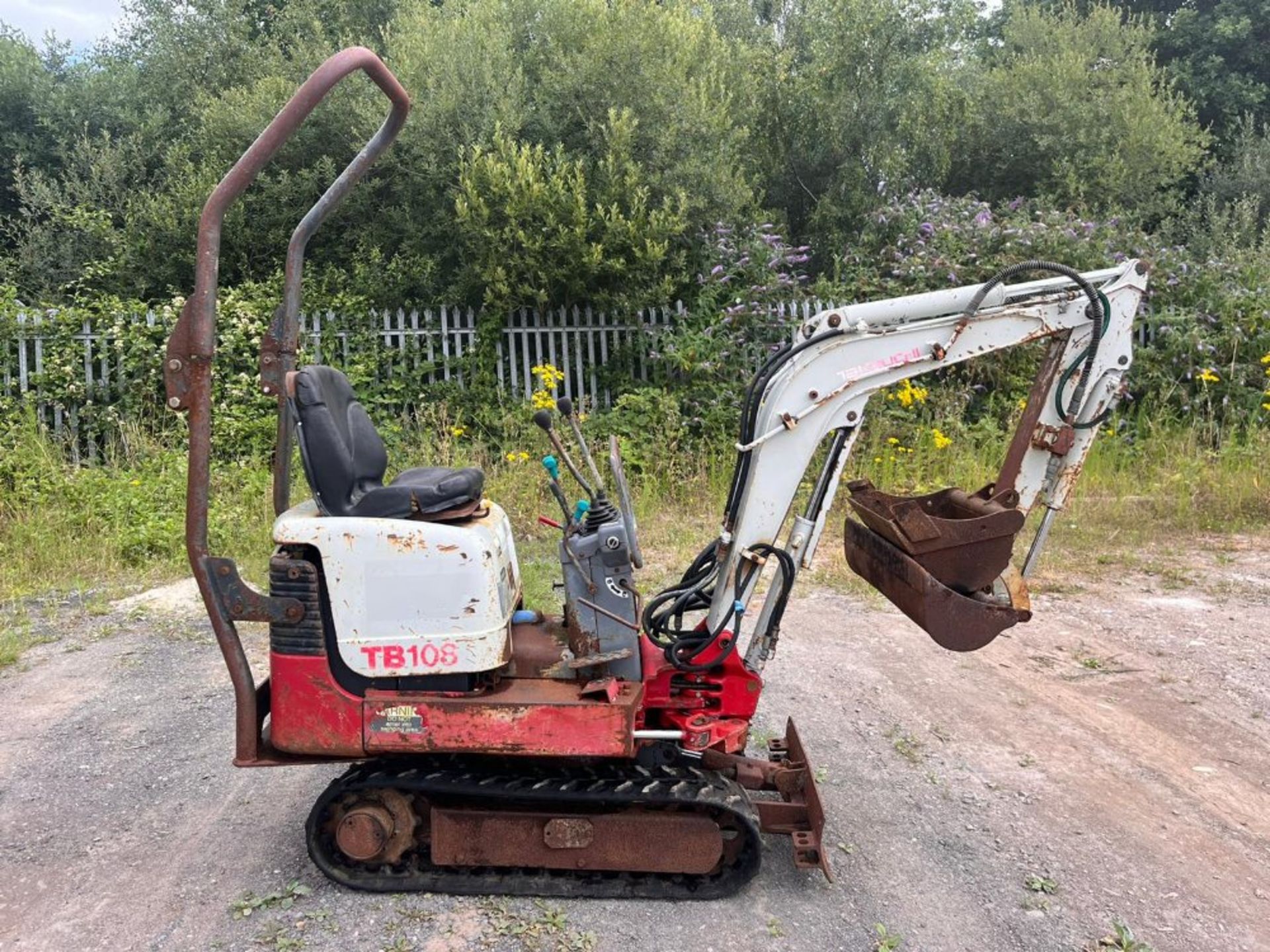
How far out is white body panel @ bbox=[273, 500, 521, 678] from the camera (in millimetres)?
3328

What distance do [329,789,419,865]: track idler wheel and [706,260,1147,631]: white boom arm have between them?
4.07 ft

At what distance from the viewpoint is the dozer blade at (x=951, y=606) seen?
360cm

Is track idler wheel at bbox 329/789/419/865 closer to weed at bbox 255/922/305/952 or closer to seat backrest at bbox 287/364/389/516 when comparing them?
weed at bbox 255/922/305/952

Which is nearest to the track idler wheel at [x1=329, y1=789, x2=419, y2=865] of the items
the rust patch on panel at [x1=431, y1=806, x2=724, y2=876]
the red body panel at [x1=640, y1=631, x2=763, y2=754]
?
the rust patch on panel at [x1=431, y1=806, x2=724, y2=876]

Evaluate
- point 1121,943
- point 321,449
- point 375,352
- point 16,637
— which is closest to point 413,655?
point 321,449

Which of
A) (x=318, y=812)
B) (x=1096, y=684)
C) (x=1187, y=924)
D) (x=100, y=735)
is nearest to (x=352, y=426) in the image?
(x=318, y=812)

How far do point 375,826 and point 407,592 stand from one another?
0.80 metres

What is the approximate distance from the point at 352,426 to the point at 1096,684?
4.00 metres

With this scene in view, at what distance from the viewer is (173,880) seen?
3568 millimetres

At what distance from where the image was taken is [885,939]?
322 cm

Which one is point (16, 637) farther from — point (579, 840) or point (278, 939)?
point (579, 840)

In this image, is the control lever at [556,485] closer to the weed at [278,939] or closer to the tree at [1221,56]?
the weed at [278,939]

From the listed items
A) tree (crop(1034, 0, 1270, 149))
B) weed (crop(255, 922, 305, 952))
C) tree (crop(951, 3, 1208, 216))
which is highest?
tree (crop(1034, 0, 1270, 149))

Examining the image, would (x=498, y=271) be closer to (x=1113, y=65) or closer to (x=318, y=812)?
(x=318, y=812)
